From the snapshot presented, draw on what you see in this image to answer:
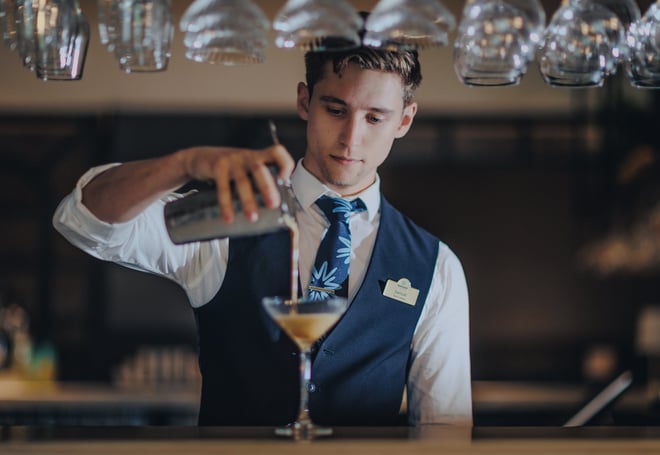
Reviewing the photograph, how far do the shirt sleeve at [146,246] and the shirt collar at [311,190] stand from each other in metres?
0.21

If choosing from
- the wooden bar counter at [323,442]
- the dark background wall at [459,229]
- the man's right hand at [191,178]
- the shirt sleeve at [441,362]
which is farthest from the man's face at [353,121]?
the dark background wall at [459,229]

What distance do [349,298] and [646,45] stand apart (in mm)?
831

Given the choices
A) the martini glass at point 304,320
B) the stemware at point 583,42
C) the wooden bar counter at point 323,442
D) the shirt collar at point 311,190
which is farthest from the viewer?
the shirt collar at point 311,190

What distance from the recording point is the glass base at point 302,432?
156cm

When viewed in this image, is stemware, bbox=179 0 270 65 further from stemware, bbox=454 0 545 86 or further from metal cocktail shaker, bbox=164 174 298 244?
stemware, bbox=454 0 545 86

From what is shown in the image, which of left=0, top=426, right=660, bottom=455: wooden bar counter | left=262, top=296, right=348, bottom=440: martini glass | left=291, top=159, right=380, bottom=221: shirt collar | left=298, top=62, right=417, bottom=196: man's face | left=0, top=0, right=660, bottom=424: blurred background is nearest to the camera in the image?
left=0, top=426, right=660, bottom=455: wooden bar counter

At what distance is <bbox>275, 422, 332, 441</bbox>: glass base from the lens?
5.13ft

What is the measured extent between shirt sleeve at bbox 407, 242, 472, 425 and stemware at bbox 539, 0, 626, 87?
2.04 ft

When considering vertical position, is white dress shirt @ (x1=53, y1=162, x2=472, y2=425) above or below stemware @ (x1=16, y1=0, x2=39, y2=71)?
below

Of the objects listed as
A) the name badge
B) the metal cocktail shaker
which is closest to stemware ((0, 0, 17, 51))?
the metal cocktail shaker

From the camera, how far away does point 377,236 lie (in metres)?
2.25

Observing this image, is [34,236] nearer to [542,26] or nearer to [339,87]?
[339,87]

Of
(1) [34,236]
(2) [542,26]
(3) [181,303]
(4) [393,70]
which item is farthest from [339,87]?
(1) [34,236]

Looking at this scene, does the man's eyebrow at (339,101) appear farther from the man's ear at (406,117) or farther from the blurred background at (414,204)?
the blurred background at (414,204)
